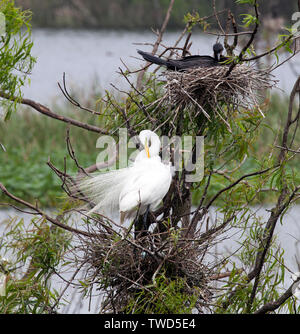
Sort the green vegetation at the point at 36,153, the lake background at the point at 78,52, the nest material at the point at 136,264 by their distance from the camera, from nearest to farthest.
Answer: the nest material at the point at 136,264 < the green vegetation at the point at 36,153 < the lake background at the point at 78,52

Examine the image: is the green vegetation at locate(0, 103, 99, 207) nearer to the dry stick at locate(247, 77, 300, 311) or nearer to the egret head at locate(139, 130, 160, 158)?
the dry stick at locate(247, 77, 300, 311)

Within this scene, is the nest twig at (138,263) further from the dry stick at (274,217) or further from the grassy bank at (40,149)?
the grassy bank at (40,149)

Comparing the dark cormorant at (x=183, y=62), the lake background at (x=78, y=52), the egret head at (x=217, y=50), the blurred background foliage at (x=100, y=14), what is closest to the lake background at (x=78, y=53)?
the lake background at (x=78, y=52)

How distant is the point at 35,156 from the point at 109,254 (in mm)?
5329

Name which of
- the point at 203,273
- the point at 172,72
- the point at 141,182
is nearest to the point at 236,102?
the point at 172,72

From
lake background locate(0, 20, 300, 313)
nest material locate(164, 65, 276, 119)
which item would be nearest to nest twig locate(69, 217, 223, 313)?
nest material locate(164, 65, 276, 119)

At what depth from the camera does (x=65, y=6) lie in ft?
47.4

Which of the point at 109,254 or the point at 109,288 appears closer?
the point at 109,254

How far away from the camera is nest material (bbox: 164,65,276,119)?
2496 mm

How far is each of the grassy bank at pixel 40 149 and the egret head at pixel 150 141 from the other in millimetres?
4213

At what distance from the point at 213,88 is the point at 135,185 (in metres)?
0.49

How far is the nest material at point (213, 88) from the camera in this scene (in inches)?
98.3

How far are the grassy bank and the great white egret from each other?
3982mm

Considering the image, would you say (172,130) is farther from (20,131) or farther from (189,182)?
(20,131)
